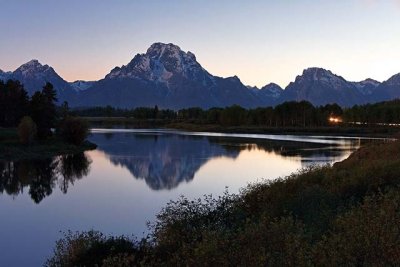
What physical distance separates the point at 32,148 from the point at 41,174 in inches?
1065

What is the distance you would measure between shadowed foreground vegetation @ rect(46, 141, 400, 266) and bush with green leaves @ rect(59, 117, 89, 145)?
6847 centimetres

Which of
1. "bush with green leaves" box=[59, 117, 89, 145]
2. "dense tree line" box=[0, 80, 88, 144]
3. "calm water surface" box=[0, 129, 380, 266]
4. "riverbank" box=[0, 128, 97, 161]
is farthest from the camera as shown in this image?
"bush with green leaves" box=[59, 117, 89, 145]

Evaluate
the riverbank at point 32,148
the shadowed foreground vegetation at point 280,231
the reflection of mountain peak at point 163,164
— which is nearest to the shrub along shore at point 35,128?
the riverbank at point 32,148

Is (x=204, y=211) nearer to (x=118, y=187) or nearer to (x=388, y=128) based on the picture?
(x=118, y=187)

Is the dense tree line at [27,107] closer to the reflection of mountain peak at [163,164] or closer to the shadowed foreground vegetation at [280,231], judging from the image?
the reflection of mountain peak at [163,164]

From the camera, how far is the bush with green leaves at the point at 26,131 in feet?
276

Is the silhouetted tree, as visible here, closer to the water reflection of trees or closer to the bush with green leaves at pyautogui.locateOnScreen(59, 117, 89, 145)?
the bush with green leaves at pyautogui.locateOnScreen(59, 117, 89, 145)

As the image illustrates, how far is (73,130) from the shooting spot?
97438mm

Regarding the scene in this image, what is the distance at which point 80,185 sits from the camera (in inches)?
2037

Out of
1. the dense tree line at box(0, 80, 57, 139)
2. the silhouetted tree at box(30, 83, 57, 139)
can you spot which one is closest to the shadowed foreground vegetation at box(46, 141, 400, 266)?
the silhouetted tree at box(30, 83, 57, 139)

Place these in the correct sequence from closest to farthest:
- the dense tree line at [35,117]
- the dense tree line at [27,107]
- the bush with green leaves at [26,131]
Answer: the bush with green leaves at [26,131] < the dense tree line at [35,117] < the dense tree line at [27,107]

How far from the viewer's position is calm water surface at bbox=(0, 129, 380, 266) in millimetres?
30531

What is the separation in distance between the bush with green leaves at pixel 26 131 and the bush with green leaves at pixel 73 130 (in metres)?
10.8

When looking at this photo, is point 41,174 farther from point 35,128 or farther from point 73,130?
point 73,130
